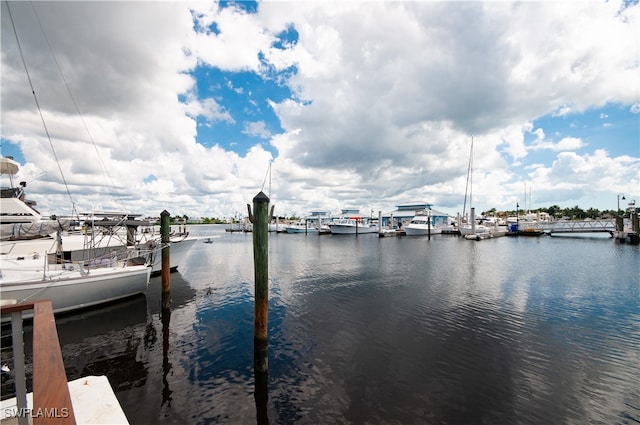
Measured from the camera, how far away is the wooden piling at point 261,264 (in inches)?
396

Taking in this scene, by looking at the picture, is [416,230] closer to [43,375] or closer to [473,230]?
[473,230]

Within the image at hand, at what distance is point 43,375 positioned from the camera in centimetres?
224

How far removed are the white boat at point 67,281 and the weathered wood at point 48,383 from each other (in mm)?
13445

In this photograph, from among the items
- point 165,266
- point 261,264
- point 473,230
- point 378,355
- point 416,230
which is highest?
point 261,264

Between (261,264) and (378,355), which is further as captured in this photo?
(378,355)

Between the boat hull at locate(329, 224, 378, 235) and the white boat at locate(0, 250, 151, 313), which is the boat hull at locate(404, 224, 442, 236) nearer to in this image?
the boat hull at locate(329, 224, 378, 235)

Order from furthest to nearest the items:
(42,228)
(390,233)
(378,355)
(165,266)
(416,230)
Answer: (390,233) → (416,230) → (165,266) → (42,228) → (378,355)

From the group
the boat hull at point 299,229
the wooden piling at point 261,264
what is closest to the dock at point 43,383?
the wooden piling at point 261,264

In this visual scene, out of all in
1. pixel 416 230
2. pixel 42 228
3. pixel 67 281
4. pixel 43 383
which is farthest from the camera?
pixel 416 230

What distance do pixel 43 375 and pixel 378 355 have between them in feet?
36.1

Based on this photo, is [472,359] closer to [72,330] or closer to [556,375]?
[556,375]

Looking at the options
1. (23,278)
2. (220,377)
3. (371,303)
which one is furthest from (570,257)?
(23,278)

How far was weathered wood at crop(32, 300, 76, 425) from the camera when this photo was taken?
1896 mm

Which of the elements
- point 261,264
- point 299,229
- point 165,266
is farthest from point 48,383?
point 299,229
